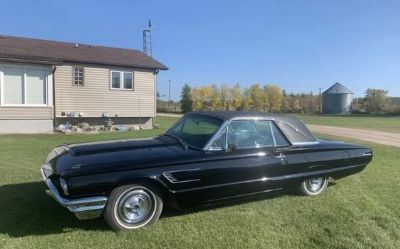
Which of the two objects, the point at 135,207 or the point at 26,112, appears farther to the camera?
the point at 26,112

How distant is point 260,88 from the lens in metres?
66.7

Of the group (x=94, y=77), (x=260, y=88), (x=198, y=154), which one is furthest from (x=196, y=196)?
(x=260, y=88)

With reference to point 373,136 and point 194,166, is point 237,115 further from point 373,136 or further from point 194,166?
point 373,136

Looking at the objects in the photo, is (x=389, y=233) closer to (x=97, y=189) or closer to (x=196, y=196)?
(x=196, y=196)

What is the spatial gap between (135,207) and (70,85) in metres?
14.4

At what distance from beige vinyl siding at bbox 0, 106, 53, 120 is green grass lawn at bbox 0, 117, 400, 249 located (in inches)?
402

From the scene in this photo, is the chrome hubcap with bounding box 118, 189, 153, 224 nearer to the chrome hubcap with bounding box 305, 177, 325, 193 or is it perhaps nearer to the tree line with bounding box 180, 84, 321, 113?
the chrome hubcap with bounding box 305, 177, 325, 193

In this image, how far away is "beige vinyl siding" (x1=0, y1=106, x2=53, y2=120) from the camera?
15.6 m

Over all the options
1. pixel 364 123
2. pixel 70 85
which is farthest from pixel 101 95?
pixel 364 123

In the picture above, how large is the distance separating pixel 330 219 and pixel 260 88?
2467 inches

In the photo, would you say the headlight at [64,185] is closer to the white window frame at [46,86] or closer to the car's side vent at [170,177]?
the car's side vent at [170,177]

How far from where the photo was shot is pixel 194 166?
15.9 ft

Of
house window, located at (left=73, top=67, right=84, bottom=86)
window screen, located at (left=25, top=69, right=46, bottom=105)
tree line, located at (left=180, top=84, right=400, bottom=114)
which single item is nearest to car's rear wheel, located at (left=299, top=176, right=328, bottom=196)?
window screen, located at (left=25, top=69, right=46, bottom=105)

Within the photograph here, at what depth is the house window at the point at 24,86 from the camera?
15.6 m
